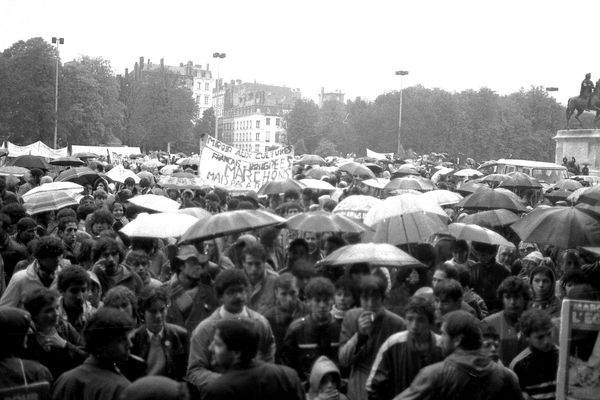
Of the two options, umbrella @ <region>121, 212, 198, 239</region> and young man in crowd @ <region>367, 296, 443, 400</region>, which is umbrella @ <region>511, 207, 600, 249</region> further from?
umbrella @ <region>121, 212, 198, 239</region>

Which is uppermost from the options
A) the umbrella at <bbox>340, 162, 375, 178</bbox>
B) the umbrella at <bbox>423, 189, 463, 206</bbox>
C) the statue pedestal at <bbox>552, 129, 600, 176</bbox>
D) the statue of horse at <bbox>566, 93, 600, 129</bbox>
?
the statue of horse at <bbox>566, 93, 600, 129</bbox>

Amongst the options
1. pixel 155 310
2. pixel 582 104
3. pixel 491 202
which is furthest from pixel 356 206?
pixel 582 104

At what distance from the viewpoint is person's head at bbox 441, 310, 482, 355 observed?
458 cm

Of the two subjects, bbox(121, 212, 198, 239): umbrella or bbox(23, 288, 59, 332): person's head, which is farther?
bbox(121, 212, 198, 239): umbrella

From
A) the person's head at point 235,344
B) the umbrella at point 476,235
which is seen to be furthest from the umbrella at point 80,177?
the person's head at point 235,344

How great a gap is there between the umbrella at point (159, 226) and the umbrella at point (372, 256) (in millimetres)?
1871

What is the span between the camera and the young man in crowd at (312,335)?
222 inches

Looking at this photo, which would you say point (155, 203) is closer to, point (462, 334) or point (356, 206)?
point (356, 206)

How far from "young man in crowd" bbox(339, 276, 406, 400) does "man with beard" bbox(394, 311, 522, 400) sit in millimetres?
794

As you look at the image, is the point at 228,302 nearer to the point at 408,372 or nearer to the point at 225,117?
the point at 408,372

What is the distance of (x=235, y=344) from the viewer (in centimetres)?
425

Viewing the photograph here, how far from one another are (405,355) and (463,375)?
606 mm

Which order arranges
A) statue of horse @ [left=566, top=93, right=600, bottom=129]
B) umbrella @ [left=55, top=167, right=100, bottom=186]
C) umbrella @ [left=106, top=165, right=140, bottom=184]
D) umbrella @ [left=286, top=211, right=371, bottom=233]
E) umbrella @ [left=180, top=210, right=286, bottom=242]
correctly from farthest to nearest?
statue of horse @ [left=566, top=93, right=600, bottom=129], umbrella @ [left=106, top=165, right=140, bottom=184], umbrella @ [left=55, top=167, right=100, bottom=186], umbrella @ [left=286, top=211, right=371, bottom=233], umbrella @ [left=180, top=210, right=286, bottom=242]

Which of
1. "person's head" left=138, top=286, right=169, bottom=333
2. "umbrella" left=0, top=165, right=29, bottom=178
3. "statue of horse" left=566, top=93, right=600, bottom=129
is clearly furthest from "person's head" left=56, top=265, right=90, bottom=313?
"statue of horse" left=566, top=93, right=600, bottom=129
